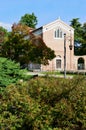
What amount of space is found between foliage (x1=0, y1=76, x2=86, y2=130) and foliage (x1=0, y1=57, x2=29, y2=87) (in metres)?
7.07

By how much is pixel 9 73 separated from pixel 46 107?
27.0 ft

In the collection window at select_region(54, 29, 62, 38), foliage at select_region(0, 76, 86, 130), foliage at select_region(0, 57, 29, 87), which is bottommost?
foliage at select_region(0, 76, 86, 130)

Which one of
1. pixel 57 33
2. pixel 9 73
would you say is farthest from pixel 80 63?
pixel 9 73

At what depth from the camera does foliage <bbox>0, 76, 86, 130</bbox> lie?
750 centimetres

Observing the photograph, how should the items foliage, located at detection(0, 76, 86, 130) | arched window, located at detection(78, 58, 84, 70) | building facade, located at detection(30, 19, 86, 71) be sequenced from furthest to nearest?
1. arched window, located at detection(78, 58, 84, 70)
2. building facade, located at detection(30, 19, 86, 71)
3. foliage, located at detection(0, 76, 86, 130)

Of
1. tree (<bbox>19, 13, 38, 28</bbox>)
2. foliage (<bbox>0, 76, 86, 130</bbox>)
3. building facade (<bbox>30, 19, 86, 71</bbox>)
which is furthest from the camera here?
tree (<bbox>19, 13, 38, 28</bbox>)

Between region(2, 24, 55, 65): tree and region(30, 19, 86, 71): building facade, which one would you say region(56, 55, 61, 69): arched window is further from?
region(2, 24, 55, 65): tree

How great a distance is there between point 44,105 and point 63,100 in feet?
1.33

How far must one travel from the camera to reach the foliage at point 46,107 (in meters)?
7.50

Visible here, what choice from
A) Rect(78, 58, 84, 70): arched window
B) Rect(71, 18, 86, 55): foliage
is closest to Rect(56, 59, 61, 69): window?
Rect(78, 58, 84, 70): arched window

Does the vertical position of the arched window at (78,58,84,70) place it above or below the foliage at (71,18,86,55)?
below

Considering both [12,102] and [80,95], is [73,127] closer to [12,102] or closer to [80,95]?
[80,95]

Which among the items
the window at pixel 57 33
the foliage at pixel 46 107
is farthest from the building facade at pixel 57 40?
the foliage at pixel 46 107

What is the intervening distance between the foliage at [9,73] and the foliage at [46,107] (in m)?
7.07
